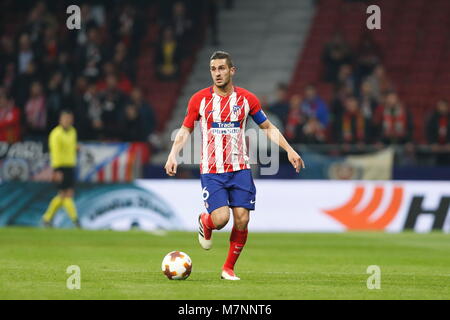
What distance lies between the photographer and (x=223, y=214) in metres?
10.6

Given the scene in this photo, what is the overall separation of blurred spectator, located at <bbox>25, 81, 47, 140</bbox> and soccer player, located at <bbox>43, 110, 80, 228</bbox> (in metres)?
3.14

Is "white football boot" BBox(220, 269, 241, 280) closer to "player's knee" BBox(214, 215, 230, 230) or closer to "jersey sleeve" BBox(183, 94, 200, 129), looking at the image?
"player's knee" BBox(214, 215, 230, 230)

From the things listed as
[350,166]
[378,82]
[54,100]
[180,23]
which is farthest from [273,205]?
[180,23]

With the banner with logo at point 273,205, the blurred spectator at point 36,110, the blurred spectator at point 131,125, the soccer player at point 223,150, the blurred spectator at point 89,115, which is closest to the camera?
the soccer player at point 223,150

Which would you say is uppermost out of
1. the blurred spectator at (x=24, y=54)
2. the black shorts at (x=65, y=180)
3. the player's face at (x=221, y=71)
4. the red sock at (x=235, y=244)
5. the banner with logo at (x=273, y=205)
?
the player's face at (x=221, y=71)

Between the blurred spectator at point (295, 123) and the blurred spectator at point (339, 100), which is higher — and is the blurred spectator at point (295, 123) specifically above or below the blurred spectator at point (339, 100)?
below

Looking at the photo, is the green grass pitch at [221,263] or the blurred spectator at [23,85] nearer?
the green grass pitch at [221,263]

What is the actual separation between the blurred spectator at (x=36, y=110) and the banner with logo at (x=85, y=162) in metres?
2.40

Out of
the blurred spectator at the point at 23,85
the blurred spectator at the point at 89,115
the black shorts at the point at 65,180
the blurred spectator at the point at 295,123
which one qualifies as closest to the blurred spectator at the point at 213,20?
the blurred spectator at the point at 23,85

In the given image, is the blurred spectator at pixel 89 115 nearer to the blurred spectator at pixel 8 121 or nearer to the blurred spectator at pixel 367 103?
the blurred spectator at pixel 8 121

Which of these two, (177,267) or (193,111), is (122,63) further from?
(177,267)

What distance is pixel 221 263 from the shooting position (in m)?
13.3

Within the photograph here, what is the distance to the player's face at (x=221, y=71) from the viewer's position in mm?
10523

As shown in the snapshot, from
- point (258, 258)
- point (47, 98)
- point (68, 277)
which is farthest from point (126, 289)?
point (47, 98)
